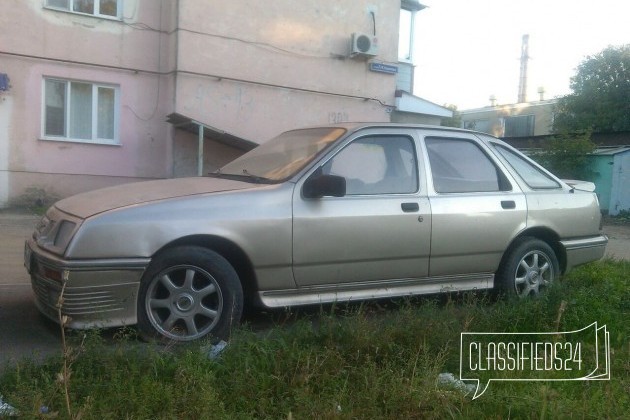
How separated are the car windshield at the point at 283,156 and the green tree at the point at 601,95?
24961 mm

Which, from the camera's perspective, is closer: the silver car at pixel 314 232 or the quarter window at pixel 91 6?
the silver car at pixel 314 232

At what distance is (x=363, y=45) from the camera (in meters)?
15.3

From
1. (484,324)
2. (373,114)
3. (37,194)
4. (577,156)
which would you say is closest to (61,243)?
(484,324)

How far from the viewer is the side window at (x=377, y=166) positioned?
488cm

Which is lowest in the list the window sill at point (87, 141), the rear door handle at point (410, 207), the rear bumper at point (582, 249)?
the rear bumper at point (582, 249)

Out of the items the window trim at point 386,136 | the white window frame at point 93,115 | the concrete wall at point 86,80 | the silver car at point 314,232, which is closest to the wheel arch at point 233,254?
the silver car at point 314,232

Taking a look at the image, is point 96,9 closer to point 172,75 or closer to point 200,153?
point 172,75

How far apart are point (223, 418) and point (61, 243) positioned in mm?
1749

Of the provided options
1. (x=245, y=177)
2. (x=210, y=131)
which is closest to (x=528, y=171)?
(x=245, y=177)

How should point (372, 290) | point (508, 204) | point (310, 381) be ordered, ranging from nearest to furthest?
point (310, 381) → point (372, 290) → point (508, 204)

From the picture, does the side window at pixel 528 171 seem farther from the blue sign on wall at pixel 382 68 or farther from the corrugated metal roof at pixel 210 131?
the blue sign on wall at pixel 382 68

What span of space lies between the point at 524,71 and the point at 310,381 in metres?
47.2

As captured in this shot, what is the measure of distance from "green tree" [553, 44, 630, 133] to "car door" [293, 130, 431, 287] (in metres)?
25.0

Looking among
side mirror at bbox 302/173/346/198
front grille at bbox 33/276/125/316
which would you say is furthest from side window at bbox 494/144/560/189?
front grille at bbox 33/276/125/316
